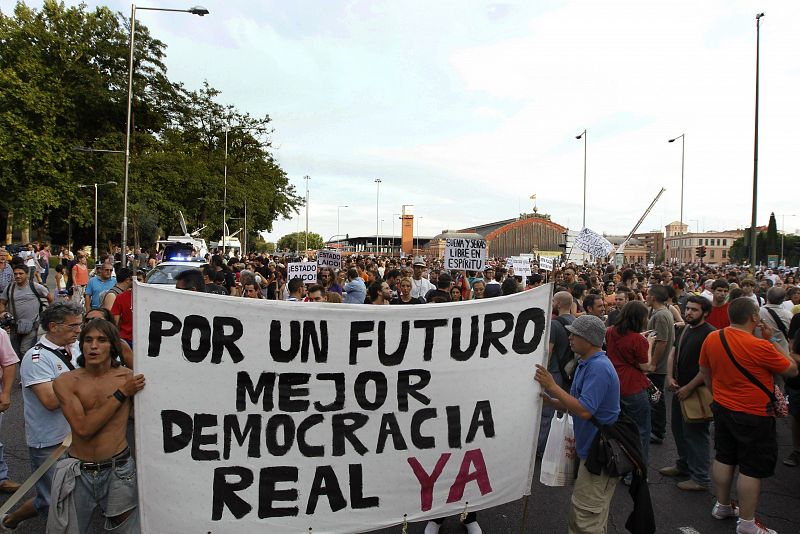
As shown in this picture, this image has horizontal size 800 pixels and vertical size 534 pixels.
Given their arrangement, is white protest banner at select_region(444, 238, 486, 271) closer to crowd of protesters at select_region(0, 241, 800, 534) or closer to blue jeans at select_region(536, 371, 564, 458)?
crowd of protesters at select_region(0, 241, 800, 534)

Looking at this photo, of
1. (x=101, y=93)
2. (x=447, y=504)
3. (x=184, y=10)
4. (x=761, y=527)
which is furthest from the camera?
(x=101, y=93)

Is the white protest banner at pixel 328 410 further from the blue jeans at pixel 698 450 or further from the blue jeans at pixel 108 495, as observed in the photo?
the blue jeans at pixel 698 450

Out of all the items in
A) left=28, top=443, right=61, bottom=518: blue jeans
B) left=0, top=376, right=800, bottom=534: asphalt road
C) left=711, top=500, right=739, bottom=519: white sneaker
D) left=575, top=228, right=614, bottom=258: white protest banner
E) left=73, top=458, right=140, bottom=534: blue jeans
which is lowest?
left=0, top=376, right=800, bottom=534: asphalt road

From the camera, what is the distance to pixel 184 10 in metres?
18.5

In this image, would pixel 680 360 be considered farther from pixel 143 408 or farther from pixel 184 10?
pixel 184 10

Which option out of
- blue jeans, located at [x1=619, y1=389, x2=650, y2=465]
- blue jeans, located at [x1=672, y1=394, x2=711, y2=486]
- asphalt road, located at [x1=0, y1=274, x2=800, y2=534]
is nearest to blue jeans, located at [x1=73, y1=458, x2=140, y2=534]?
asphalt road, located at [x1=0, y1=274, x2=800, y2=534]

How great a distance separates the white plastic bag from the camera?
3812 mm

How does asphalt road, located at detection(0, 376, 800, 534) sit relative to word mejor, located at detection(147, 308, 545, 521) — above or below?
below

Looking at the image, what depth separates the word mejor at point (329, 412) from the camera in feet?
10.8

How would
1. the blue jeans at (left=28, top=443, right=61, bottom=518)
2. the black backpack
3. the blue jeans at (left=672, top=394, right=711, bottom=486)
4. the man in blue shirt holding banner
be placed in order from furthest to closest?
the black backpack < the blue jeans at (left=672, top=394, right=711, bottom=486) < the blue jeans at (left=28, top=443, right=61, bottom=518) < the man in blue shirt holding banner

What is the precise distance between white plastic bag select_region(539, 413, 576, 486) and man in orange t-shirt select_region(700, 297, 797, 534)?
146cm

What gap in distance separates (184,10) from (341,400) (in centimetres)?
1870

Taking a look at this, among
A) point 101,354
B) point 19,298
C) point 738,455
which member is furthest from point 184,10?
point 738,455

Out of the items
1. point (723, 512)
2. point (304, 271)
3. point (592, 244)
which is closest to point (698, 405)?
point (723, 512)
